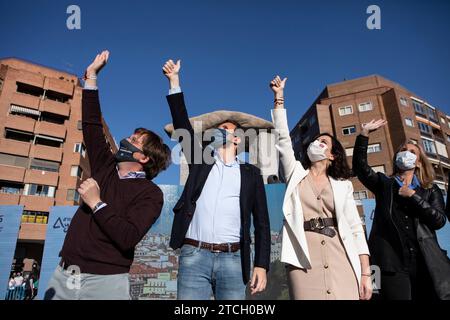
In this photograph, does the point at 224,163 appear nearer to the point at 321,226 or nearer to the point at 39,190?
the point at 321,226

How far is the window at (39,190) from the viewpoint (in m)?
32.6

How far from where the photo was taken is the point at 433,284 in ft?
8.36

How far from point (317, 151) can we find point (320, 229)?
0.83 meters

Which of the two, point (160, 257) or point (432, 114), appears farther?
point (432, 114)

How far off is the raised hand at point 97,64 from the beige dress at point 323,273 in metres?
2.18

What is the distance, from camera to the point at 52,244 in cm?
1010

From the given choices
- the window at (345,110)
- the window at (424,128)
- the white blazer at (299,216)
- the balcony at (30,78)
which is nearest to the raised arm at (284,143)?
the white blazer at (299,216)

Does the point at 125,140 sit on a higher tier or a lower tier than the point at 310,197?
higher

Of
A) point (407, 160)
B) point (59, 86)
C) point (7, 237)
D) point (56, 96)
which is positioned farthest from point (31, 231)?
point (407, 160)

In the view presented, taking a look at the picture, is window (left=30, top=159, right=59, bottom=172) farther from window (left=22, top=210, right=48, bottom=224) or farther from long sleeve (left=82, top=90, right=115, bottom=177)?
long sleeve (left=82, top=90, right=115, bottom=177)

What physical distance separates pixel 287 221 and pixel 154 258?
7.46 metres

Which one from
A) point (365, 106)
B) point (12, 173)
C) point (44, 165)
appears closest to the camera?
point (12, 173)
